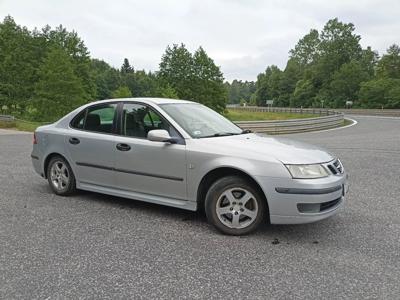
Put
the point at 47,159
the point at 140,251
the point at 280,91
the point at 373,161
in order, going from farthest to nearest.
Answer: the point at 280,91 < the point at 373,161 < the point at 47,159 < the point at 140,251

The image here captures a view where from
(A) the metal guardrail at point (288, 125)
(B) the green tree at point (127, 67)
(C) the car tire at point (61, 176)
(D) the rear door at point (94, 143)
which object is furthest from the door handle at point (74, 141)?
(B) the green tree at point (127, 67)

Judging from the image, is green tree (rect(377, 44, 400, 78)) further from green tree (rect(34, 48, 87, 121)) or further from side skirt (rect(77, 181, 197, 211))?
side skirt (rect(77, 181, 197, 211))

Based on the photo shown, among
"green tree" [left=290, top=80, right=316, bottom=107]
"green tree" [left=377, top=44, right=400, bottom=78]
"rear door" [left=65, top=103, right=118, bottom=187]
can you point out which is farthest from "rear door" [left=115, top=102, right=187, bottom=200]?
"green tree" [left=290, top=80, right=316, bottom=107]

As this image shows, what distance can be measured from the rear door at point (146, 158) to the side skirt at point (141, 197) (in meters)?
0.05

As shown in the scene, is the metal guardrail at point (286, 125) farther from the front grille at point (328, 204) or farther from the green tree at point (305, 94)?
the green tree at point (305, 94)

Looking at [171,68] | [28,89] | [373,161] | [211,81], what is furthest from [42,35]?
[373,161]

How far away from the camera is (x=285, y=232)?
447 centimetres

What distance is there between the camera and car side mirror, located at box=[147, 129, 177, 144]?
4.61m

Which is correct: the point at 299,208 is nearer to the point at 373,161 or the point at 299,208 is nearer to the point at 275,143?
the point at 275,143

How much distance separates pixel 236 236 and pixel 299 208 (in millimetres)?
761

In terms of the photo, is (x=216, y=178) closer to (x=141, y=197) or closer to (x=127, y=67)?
(x=141, y=197)

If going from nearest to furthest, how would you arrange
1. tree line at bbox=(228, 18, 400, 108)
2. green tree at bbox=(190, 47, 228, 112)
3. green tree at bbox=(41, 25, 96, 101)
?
green tree at bbox=(41, 25, 96, 101) < green tree at bbox=(190, 47, 228, 112) < tree line at bbox=(228, 18, 400, 108)

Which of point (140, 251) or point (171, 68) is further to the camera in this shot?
point (171, 68)

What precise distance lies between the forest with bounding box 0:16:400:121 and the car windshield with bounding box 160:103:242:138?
44.9m
